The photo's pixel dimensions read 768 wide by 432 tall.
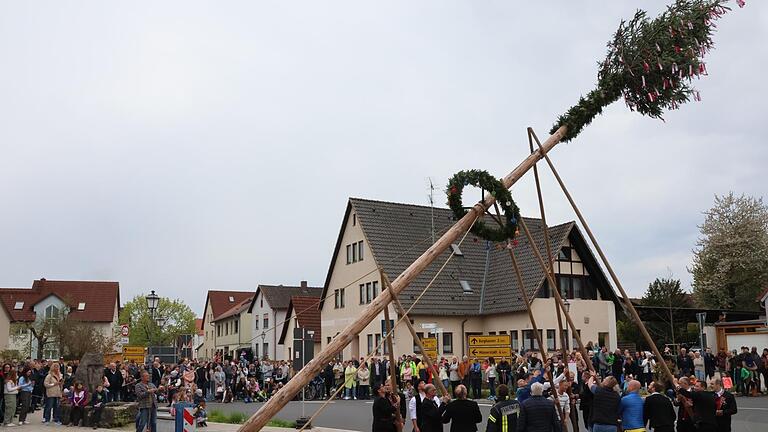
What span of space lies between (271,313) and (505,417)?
5018cm

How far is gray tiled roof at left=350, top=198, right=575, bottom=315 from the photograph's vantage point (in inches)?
1513

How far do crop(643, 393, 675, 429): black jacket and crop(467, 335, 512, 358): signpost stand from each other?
16.9 metres

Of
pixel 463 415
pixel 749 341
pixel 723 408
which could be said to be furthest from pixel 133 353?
pixel 723 408

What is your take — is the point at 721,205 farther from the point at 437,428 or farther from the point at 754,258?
the point at 437,428

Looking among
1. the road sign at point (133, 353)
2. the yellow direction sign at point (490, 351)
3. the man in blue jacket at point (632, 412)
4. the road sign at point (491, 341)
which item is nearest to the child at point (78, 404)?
the road sign at point (133, 353)

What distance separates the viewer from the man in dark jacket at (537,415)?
11.5 metres

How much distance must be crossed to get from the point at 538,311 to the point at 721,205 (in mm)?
26503

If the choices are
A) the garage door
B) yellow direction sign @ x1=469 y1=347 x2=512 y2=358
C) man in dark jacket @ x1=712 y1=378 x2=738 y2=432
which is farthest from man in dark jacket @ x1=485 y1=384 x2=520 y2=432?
the garage door

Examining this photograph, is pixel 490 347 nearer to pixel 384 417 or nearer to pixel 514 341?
pixel 514 341

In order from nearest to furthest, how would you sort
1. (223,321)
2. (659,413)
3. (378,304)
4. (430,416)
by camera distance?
(378,304) → (659,413) → (430,416) → (223,321)

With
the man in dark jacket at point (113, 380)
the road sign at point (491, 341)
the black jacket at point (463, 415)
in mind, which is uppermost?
the road sign at point (491, 341)

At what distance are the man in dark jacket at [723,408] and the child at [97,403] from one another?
53.7 ft

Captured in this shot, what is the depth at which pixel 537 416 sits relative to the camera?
11508 mm

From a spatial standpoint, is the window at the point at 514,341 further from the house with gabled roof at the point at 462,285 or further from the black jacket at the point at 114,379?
the black jacket at the point at 114,379
